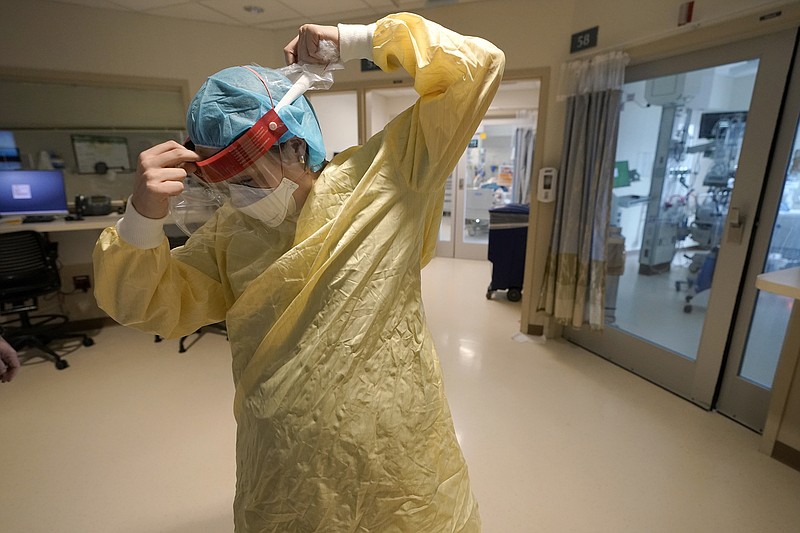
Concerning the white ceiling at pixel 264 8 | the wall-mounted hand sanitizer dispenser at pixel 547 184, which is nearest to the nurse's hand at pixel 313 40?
the wall-mounted hand sanitizer dispenser at pixel 547 184

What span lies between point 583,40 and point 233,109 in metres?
2.83

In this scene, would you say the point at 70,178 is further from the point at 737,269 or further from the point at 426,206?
the point at 737,269

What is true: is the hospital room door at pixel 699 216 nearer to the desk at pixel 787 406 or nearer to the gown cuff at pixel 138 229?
the desk at pixel 787 406

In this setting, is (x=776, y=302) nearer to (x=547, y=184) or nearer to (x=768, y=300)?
(x=768, y=300)

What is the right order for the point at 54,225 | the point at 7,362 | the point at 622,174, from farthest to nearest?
1. the point at 54,225
2. the point at 622,174
3. the point at 7,362

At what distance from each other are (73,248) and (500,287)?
404cm

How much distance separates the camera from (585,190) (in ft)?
9.19

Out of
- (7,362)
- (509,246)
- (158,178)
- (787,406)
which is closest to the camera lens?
(158,178)

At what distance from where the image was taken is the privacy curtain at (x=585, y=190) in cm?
260

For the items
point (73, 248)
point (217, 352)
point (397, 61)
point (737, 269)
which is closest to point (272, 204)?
point (397, 61)

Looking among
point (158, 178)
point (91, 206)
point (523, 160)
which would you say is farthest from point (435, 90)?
point (523, 160)

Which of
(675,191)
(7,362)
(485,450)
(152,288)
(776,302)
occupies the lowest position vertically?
(485,450)

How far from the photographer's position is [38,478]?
1915 millimetres

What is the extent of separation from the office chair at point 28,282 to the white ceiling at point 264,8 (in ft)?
6.06
